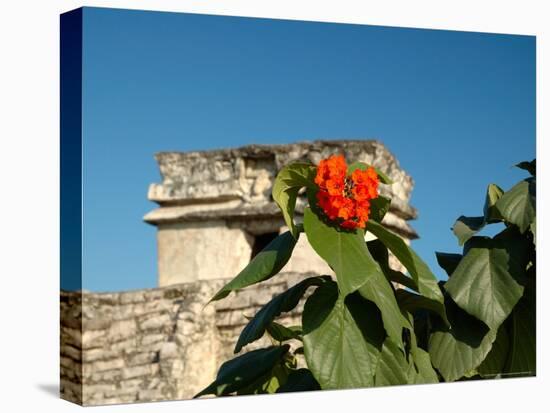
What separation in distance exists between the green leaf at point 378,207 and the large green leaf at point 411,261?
9 centimetres

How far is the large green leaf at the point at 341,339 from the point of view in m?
2.74

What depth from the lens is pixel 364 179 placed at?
3004 millimetres

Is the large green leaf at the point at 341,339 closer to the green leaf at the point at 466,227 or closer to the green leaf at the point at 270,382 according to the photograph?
the green leaf at the point at 270,382

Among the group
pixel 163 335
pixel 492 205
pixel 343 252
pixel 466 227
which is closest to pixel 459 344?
pixel 466 227

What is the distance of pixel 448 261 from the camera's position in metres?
3.38

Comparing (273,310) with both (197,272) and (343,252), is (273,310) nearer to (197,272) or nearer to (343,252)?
(343,252)

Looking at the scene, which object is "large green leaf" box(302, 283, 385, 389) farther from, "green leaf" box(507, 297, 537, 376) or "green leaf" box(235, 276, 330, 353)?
"green leaf" box(507, 297, 537, 376)

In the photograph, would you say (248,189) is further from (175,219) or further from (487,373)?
(487,373)

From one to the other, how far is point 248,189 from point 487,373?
6201 mm

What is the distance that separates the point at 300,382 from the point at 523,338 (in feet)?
2.97

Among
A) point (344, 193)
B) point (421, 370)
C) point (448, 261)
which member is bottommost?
point (421, 370)

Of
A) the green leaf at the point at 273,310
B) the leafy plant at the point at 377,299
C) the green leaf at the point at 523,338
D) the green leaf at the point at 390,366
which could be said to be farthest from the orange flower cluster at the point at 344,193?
the green leaf at the point at 523,338

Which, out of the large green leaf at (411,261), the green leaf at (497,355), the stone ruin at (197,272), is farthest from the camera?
the stone ruin at (197,272)

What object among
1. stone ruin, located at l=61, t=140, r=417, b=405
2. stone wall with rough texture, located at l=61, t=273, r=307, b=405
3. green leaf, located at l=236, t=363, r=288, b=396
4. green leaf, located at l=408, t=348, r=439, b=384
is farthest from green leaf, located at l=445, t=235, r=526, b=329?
stone wall with rough texture, located at l=61, t=273, r=307, b=405
